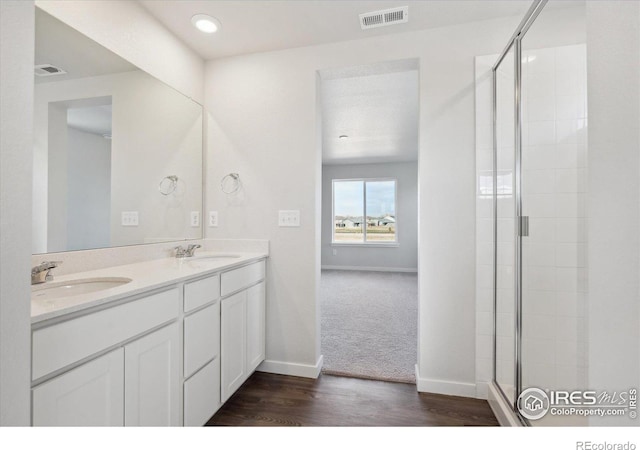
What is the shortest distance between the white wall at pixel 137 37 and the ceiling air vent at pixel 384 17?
52.2 inches

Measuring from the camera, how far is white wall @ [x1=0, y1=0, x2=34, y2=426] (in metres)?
0.69

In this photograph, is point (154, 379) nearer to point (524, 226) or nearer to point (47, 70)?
point (47, 70)

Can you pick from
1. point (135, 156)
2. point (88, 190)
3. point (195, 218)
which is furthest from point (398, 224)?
point (88, 190)

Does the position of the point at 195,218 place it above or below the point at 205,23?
below

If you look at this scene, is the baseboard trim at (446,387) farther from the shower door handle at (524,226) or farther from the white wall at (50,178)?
the white wall at (50,178)

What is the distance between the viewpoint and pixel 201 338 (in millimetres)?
1488

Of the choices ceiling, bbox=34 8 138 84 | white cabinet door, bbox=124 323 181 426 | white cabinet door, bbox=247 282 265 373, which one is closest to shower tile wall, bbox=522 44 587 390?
white cabinet door, bbox=247 282 265 373

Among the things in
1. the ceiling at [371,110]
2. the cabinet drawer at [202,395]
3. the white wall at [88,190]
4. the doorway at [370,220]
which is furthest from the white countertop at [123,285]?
the ceiling at [371,110]

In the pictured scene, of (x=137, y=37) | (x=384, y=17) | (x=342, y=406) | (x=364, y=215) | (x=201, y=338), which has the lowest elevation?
(x=342, y=406)

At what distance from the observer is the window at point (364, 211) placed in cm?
719

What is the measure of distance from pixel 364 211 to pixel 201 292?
6.10 meters

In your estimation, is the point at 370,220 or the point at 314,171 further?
the point at 370,220

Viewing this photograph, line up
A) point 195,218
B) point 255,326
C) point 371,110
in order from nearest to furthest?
point 255,326 < point 195,218 < point 371,110

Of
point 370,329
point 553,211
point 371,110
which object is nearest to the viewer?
point 553,211
